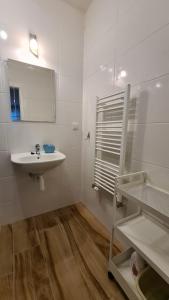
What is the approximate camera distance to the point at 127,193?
0.87 metres

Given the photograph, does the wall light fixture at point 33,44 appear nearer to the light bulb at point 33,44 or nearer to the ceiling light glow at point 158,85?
the light bulb at point 33,44

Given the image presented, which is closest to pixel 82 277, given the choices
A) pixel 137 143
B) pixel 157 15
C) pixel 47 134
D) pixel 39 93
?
pixel 137 143

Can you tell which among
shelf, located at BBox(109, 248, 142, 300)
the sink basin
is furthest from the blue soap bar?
shelf, located at BBox(109, 248, 142, 300)

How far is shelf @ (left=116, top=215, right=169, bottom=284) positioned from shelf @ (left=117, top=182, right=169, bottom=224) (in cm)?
25

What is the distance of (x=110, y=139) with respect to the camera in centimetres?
128

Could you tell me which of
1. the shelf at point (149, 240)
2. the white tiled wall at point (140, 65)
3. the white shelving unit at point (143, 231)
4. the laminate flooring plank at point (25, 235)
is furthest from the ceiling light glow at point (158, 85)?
the laminate flooring plank at point (25, 235)

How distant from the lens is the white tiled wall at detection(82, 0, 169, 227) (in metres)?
0.91

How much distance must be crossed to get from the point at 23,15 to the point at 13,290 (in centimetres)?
228

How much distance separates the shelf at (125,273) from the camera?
33.0 inches

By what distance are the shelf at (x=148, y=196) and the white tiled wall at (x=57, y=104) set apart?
103 cm

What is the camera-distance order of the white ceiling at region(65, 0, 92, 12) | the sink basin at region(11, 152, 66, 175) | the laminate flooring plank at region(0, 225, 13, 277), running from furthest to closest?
the white ceiling at region(65, 0, 92, 12) → the sink basin at region(11, 152, 66, 175) → the laminate flooring plank at region(0, 225, 13, 277)

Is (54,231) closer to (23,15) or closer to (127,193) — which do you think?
(127,193)

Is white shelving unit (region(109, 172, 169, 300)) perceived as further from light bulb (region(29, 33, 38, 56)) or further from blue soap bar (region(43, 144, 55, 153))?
light bulb (region(29, 33, 38, 56))

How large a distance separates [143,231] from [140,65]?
3.85ft
